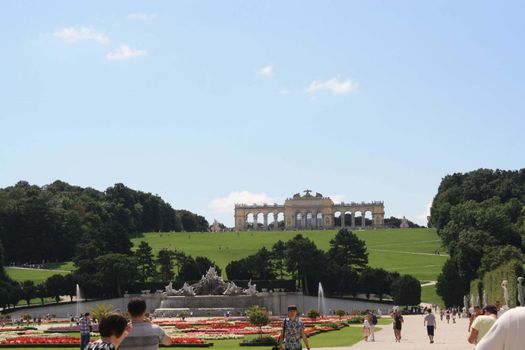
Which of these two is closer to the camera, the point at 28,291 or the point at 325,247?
the point at 28,291

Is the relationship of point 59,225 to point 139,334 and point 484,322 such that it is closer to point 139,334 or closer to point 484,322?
point 484,322

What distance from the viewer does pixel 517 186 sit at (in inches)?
4161

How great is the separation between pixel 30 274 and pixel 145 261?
41.6 feet

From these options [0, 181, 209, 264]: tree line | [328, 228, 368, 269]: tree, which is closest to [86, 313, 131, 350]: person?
[328, 228, 368, 269]: tree

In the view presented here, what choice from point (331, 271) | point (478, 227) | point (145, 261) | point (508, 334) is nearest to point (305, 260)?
point (331, 271)

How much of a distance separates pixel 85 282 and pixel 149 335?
2609 inches

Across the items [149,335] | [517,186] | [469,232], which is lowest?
[149,335]

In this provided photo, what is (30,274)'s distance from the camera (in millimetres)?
85625

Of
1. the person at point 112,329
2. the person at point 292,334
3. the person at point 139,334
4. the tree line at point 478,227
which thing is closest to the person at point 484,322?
the person at point 292,334

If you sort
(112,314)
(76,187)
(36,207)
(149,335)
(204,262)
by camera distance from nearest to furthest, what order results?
(112,314) < (149,335) < (204,262) < (36,207) < (76,187)

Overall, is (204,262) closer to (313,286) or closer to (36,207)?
(313,286)

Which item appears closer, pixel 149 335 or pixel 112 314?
pixel 112 314

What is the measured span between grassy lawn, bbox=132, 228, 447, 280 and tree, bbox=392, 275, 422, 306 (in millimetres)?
12786

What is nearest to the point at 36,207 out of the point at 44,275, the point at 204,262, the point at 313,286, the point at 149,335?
the point at 44,275
